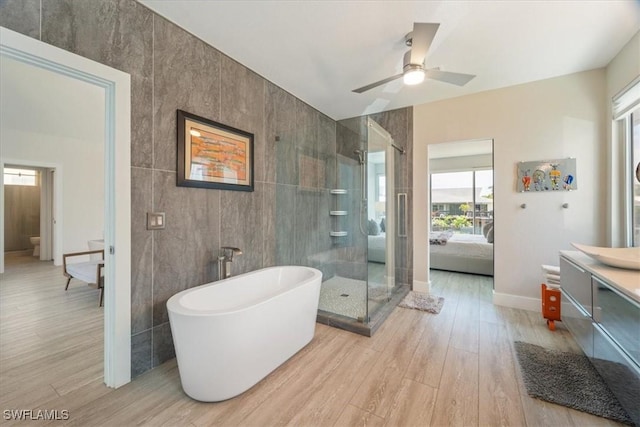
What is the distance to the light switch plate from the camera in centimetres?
187

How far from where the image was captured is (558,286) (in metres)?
2.54

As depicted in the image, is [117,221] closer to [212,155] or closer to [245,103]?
[212,155]

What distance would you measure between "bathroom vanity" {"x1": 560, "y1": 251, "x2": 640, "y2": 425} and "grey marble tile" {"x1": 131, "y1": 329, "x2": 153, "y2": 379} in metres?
2.86

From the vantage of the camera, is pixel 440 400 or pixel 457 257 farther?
pixel 457 257

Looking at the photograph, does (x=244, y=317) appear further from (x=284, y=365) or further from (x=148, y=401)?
(x=148, y=401)

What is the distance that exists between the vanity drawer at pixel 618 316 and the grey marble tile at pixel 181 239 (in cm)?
271

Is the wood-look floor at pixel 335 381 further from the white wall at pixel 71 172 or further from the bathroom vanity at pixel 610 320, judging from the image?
the white wall at pixel 71 172

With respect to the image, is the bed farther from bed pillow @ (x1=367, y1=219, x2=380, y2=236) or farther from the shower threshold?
the shower threshold

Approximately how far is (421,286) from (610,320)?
2.16 meters

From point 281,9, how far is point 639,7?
8.47 feet

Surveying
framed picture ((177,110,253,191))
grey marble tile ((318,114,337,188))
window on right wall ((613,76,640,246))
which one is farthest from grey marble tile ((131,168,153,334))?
window on right wall ((613,76,640,246))

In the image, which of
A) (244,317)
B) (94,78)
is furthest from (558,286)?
(94,78)

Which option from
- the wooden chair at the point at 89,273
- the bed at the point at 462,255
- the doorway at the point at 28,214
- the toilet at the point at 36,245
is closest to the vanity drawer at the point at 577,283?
the bed at the point at 462,255

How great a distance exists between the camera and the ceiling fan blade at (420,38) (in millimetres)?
1657
